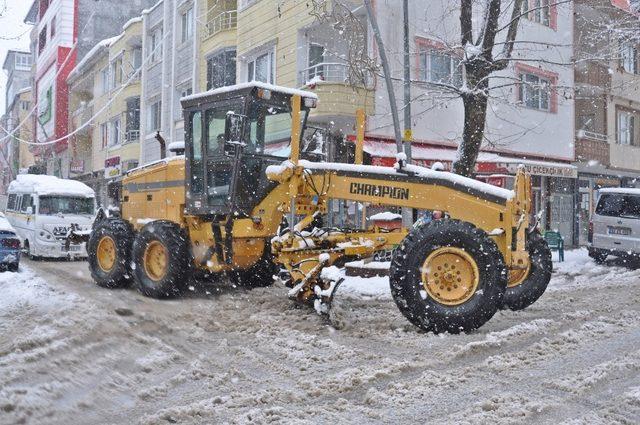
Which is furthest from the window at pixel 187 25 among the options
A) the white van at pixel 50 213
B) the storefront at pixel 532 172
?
the storefront at pixel 532 172

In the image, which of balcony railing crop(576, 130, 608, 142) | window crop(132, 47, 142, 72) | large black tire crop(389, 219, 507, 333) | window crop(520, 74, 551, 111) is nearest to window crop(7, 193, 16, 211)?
window crop(132, 47, 142, 72)

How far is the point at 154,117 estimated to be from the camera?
2800cm

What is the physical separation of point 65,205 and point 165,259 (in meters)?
9.09

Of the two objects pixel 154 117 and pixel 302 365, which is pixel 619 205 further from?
pixel 154 117

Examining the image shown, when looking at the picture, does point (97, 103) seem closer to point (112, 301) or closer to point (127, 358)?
point (112, 301)

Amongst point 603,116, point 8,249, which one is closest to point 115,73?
point 8,249

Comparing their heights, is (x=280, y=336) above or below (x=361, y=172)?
below

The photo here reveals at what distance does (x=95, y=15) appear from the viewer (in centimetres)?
3878

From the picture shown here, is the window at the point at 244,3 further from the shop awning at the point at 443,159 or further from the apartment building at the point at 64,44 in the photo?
the apartment building at the point at 64,44

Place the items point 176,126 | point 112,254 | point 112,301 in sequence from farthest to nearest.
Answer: point 176,126 < point 112,254 < point 112,301

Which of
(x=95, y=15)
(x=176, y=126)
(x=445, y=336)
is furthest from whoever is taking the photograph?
(x=95, y=15)

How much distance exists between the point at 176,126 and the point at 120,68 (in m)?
8.88

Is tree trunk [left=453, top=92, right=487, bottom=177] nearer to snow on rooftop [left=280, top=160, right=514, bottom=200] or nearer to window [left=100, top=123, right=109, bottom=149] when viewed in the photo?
snow on rooftop [left=280, top=160, right=514, bottom=200]

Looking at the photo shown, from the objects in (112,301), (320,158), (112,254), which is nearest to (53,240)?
(112,254)
